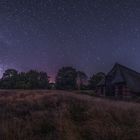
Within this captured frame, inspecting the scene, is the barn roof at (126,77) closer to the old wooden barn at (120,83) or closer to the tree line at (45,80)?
the old wooden barn at (120,83)

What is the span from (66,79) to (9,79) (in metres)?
17.6

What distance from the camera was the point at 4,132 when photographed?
4.82m

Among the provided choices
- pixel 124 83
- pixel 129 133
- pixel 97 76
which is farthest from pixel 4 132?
pixel 97 76

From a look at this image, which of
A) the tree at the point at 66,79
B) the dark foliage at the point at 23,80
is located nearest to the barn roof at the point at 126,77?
the tree at the point at 66,79

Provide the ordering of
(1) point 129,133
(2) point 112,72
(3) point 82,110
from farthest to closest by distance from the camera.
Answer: (2) point 112,72 → (3) point 82,110 → (1) point 129,133

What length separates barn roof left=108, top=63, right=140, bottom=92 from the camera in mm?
31344

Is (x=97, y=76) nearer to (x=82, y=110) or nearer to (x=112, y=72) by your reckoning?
(x=112, y=72)

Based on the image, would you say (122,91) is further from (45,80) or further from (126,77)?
(45,80)

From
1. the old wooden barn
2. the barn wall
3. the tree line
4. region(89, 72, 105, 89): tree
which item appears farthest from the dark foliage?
the barn wall

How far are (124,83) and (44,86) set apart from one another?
38.0m

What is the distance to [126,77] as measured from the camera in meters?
32.3

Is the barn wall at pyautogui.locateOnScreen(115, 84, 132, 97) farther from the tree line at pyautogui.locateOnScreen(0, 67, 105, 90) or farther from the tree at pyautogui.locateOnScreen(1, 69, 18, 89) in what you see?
the tree at pyautogui.locateOnScreen(1, 69, 18, 89)

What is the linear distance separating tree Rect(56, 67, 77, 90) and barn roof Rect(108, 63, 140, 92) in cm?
2902

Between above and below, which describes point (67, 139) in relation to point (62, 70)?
below
